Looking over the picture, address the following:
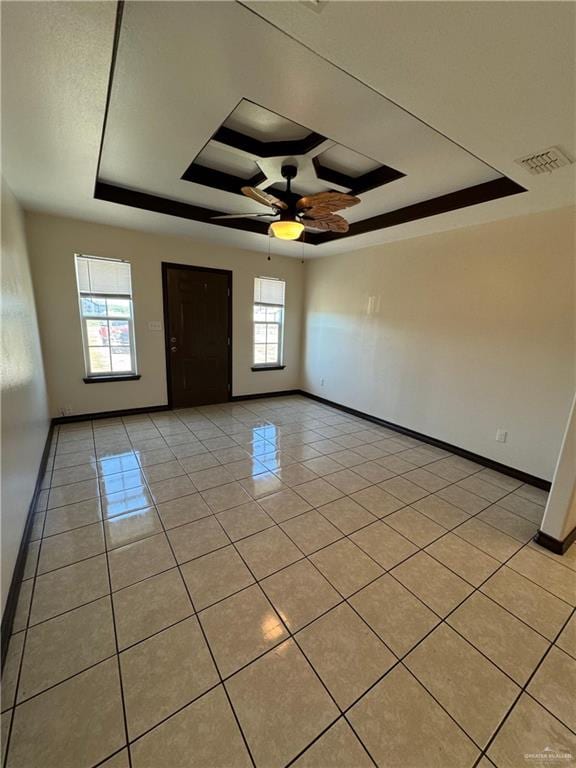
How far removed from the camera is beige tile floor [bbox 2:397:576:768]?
1.10 metres

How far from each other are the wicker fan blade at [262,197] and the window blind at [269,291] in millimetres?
2726

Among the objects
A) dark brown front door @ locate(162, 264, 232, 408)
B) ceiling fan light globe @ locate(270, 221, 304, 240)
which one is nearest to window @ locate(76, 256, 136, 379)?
dark brown front door @ locate(162, 264, 232, 408)

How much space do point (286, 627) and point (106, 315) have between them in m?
4.01

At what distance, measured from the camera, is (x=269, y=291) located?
17.2ft

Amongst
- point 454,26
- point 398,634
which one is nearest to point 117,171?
point 454,26

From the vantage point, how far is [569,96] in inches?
56.3

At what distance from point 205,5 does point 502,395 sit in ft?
11.4

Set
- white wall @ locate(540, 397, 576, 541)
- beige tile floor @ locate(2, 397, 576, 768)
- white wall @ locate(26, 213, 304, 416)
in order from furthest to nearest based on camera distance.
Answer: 1. white wall @ locate(26, 213, 304, 416)
2. white wall @ locate(540, 397, 576, 541)
3. beige tile floor @ locate(2, 397, 576, 768)

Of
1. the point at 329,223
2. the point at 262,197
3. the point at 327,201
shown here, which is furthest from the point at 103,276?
the point at 327,201

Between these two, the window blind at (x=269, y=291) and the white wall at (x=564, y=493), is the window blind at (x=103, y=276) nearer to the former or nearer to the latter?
the window blind at (x=269, y=291)

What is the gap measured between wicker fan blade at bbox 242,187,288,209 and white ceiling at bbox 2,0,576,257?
1.28 ft

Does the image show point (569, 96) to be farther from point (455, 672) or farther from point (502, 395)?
point (455, 672)

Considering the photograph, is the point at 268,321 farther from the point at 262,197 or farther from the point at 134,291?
the point at 262,197

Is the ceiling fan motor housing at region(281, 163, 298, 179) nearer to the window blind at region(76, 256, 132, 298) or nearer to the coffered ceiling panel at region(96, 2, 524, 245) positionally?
the coffered ceiling panel at region(96, 2, 524, 245)
